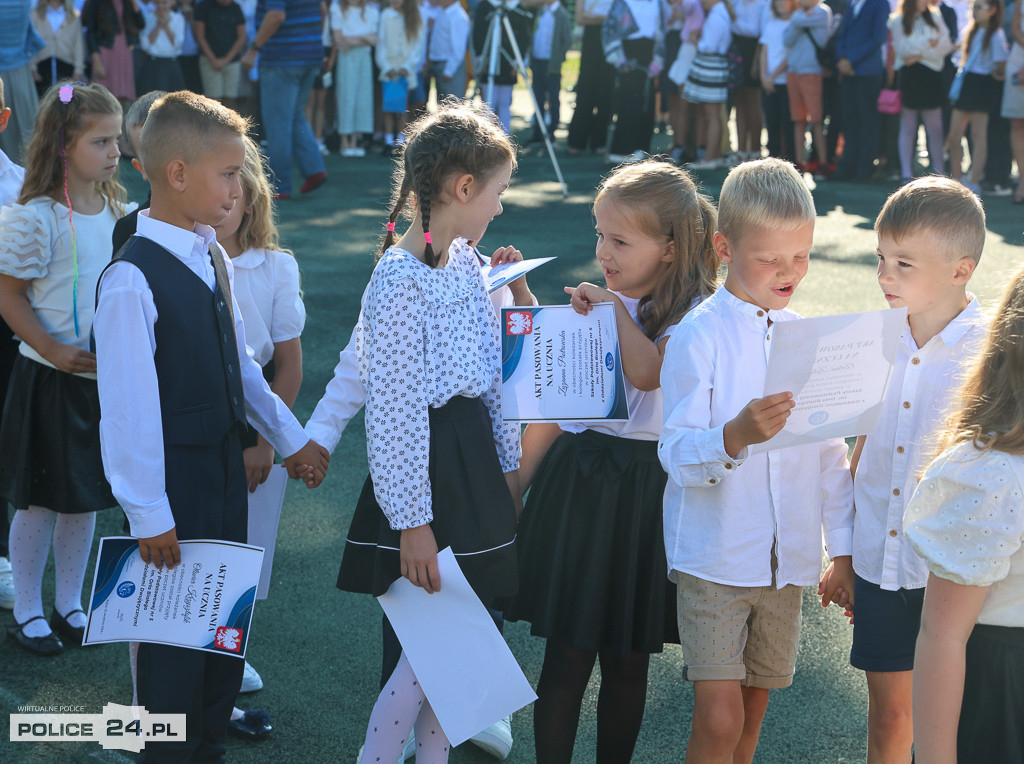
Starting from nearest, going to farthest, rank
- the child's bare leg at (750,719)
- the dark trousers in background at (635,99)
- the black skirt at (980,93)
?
the child's bare leg at (750,719)
the black skirt at (980,93)
the dark trousers in background at (635,99)

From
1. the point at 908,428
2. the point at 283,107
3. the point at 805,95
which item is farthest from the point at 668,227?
the point at 805,95

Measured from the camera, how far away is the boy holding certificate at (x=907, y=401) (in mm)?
2217

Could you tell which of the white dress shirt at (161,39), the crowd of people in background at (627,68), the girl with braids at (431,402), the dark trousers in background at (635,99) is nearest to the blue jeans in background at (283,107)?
the crowd of people in background at (627,68)

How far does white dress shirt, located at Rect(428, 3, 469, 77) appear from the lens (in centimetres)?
1282

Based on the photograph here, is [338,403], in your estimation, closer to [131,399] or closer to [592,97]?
[131,399]

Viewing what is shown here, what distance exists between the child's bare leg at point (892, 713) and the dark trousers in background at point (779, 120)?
10303 mm

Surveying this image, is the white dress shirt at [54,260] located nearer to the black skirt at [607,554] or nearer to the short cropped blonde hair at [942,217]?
the black skirt at [607,554]

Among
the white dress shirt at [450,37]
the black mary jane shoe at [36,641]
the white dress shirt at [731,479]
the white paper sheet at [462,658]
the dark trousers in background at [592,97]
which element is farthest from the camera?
the dark trousers in background at [592,97]

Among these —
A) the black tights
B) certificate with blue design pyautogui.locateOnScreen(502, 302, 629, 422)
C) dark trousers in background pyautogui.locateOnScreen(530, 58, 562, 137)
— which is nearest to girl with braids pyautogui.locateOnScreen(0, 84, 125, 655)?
certificate with blue design pyautogui.locateOnScreen(502, 302, 629, 422)

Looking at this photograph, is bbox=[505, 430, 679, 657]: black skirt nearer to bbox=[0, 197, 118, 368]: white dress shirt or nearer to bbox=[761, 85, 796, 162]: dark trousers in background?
bbox=[0, 197, 118, 368]: white dress shirt

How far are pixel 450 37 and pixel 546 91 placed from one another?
1.92 meters

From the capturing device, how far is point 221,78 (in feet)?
38.9

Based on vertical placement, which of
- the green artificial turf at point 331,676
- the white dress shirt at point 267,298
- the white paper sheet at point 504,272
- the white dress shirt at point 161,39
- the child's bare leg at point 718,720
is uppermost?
the white dress shirt at point 161,39

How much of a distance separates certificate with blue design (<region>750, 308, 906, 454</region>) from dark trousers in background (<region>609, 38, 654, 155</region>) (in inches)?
418
